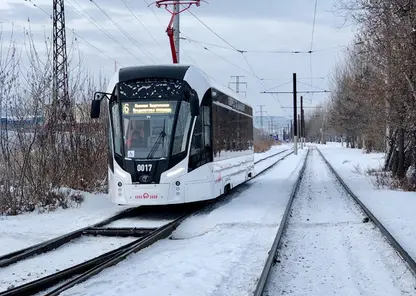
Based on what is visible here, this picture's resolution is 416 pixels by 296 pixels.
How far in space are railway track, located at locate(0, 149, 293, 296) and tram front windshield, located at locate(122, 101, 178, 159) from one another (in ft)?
5.24

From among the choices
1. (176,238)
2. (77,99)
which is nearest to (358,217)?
(176,238)

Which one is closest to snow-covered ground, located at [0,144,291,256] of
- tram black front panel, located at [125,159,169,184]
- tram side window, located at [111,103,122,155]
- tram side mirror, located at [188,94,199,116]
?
tram black front panel, located at [125,159,169,184]

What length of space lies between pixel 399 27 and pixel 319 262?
35.0ft

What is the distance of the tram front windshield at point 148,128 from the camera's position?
1288 centimetres

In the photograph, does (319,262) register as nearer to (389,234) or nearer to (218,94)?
(389,234)

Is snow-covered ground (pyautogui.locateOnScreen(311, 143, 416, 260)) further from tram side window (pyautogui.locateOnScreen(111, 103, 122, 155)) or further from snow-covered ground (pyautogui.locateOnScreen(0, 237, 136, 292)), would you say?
tram side window (pyautogui.locateOnScreen(111, 103, 122, 155))

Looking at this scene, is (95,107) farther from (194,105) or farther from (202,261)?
(202,261)

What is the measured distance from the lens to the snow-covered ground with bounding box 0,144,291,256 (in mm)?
10008

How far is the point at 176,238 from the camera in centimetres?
1064

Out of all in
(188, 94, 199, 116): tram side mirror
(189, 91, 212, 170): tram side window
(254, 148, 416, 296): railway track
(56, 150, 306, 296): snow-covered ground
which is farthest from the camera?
(189, 91, 212, 170): tram side window

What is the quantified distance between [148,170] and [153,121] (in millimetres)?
1131

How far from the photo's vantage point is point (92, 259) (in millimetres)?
8266

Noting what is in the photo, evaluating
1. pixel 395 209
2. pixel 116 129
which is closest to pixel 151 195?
pixel 116 129

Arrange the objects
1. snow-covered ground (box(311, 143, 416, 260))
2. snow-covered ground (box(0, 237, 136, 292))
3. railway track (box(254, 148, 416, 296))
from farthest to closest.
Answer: snow-covered ground (box(311, 143, 416, 260)) → snow-covered ground (box(0, 237, 136, 292)) → railway track (box(254, 148, 416, 296))
